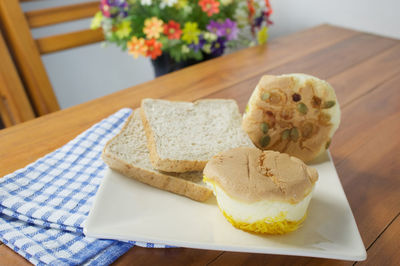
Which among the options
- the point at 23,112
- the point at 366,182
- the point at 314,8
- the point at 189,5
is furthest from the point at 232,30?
the point at 23,112

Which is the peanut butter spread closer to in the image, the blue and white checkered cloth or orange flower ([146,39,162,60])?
the blue and white checkered cloth

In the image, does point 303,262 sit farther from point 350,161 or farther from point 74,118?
point 74,118

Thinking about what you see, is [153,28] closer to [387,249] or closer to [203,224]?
[203,224]

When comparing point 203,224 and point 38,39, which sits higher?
point 38,39

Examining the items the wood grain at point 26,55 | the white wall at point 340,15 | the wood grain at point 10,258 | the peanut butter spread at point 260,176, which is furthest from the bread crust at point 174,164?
the white wall at point 340,15

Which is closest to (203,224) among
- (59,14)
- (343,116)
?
(343,116)

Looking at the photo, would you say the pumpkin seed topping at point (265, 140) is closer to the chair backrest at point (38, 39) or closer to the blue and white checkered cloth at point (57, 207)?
the blue and white checkered cloth at point (57, 207)

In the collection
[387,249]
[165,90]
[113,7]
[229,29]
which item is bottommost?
[387,249]
